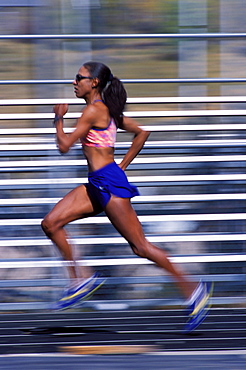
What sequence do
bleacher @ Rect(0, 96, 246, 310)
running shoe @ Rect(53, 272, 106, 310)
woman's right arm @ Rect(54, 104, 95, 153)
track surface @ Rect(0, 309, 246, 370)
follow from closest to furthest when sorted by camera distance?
track surface @ Rect(0, 309, 246, 370) → woman's right arm @ Rect(54, 104, 95, 153) → running shoe @ Rect(53, 272, 106, 310) → bleacher @ Rect(0, 96, 246, 310)

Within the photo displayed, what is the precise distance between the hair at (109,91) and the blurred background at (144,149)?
1.32 m

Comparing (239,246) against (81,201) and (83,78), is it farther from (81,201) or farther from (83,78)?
(83,78)

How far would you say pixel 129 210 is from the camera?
4.46m

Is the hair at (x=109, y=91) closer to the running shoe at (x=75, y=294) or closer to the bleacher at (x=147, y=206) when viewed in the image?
the running shoe at (x=75, y=294)

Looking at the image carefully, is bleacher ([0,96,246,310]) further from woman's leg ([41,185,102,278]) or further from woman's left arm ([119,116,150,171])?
woman's left arm ([119,116,150,171])

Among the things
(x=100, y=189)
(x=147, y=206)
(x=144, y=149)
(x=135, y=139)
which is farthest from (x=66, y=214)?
(x=144, y=149)

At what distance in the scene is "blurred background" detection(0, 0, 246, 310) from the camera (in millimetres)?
5422

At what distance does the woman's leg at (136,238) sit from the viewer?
174 inches

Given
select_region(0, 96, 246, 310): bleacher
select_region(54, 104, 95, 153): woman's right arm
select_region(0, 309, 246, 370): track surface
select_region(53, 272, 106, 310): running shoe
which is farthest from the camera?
select_region(0, 96, 246, 310): bleacher

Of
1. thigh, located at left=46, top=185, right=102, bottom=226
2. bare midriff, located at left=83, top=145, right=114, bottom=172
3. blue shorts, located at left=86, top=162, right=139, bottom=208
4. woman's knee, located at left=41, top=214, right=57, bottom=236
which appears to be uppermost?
bare midriff, located at left=83, top=145, right=114, bottom=172

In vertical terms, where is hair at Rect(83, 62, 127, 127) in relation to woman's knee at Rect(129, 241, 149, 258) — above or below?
above

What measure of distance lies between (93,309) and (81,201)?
940 mm

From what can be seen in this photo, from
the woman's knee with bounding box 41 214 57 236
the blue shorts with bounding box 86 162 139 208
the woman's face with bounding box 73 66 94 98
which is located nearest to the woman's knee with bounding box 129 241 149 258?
the blue shorts with bounding box 86 162 139 208

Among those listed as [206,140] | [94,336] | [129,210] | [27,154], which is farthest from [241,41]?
[94,336]
